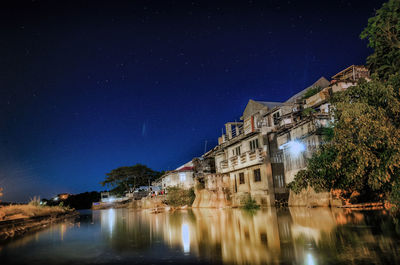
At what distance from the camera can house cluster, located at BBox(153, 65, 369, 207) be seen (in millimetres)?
23844

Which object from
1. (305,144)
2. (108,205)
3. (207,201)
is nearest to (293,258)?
(305,144)

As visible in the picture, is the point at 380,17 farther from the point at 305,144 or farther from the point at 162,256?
the point at 305,144

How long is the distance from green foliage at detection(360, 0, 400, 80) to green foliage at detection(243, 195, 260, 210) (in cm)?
1751

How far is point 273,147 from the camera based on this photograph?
2786 centimetres

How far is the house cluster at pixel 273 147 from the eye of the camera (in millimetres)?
23844

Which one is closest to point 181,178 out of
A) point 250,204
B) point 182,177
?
point 182,177

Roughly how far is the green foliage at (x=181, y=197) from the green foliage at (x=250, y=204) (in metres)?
14.1

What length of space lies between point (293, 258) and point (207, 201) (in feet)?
92.1

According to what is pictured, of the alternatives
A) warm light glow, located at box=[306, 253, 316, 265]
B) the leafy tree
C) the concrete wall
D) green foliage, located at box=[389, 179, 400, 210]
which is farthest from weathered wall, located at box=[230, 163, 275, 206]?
the concrete wall

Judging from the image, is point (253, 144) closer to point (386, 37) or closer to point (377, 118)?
point (386, 37)

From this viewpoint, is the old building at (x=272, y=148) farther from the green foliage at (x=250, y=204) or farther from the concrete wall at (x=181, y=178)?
the concrete wall at (x=181, y=178)

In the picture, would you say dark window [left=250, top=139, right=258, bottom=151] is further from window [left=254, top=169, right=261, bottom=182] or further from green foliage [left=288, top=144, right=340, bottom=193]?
green foliage [left=288, top=144, right=340, bottom=193]

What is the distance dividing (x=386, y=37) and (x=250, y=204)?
19.2 metres

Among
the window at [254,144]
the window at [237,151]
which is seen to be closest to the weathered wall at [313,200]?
the window at [254,144]
